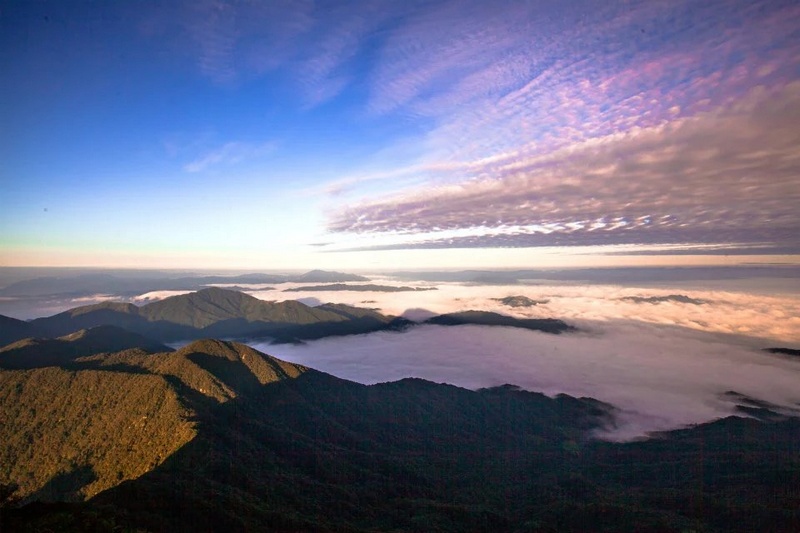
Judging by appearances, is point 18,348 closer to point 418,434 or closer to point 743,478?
point 418,434

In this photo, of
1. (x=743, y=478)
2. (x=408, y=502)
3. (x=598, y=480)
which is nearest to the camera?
(x=408, y=502)

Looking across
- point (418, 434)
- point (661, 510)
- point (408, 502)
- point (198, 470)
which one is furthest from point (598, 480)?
point (198, 470)

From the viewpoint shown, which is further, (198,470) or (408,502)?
(408,502)

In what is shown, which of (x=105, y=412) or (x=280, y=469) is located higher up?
(x=105, y=412)

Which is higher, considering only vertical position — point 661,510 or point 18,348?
point 18,348

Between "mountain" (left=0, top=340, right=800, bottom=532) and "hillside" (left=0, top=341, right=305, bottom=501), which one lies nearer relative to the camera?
"mountain" (left=0, top=340, right=800, bottom=532)

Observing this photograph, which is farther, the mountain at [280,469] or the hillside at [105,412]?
the hillside at [105,412]

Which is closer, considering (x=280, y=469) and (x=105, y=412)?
(x=280, y=469)

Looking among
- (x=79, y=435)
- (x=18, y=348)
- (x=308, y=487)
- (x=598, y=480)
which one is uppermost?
(x=18, y=348)
